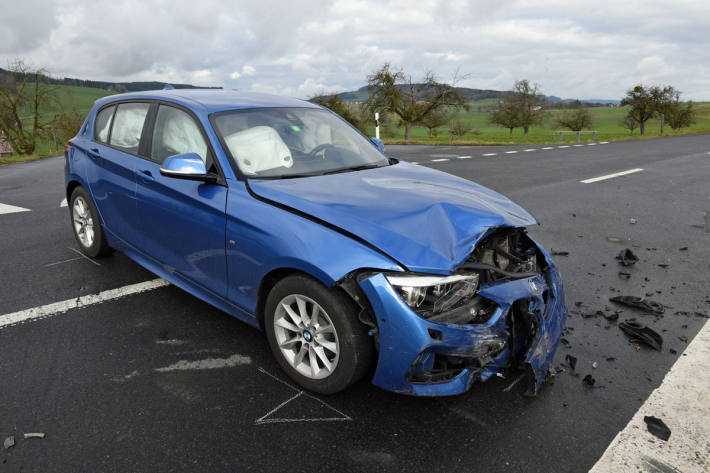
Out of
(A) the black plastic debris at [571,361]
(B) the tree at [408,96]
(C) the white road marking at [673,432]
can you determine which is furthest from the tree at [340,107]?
(C) the white road marking at [673,432]

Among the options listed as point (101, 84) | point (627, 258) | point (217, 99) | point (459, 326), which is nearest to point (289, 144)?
point (217, 99)

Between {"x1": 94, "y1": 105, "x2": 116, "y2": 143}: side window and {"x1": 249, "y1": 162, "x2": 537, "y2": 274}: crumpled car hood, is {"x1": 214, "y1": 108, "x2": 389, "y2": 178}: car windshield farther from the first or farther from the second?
{"x1": 94, "y1": 105, "x2": 116, "y2": 143}: side window

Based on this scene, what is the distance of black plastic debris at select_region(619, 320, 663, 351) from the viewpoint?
329cm

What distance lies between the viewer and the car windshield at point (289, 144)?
3.24 meters

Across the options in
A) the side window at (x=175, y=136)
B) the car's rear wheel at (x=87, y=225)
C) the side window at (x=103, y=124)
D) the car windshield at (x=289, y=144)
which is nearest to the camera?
the car windshield at (x=289, y=144)

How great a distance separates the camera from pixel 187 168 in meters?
2.99

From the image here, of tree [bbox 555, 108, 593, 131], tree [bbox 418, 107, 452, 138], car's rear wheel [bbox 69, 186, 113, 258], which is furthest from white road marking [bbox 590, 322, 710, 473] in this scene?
tree [bbox 555, 108, 593, 131]

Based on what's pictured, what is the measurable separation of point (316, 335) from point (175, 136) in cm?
196

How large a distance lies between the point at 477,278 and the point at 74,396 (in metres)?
2.30

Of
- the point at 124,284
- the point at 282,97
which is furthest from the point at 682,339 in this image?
the point at 124,284

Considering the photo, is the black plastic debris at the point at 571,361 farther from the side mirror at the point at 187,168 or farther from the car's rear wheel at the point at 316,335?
the side mirror at the point at 187,168

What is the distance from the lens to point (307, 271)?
248 centimetres

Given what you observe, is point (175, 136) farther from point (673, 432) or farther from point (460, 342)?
point (673, 432)

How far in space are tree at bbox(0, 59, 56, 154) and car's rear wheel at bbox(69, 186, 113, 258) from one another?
42.2m
